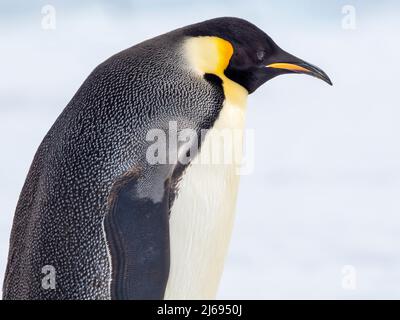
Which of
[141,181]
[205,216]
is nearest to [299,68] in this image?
[205,216]

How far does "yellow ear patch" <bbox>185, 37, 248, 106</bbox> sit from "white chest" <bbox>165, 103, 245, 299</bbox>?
0.14 feet

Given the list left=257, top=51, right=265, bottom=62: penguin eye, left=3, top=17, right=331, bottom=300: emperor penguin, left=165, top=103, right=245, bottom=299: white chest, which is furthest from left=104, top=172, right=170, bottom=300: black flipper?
left=257, top=51, right=265, bottom=62: penguin eye

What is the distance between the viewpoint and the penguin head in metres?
3.10

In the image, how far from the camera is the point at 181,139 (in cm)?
289

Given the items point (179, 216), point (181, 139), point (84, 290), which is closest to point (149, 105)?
point (181, 139)

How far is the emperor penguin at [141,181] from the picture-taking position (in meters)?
2.80

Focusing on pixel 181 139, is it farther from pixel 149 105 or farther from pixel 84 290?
pixel 84 290

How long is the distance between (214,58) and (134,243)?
62 centimetres

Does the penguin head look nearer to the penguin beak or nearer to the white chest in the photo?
the penguin beak

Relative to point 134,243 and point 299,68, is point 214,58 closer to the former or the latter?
point 299,68
